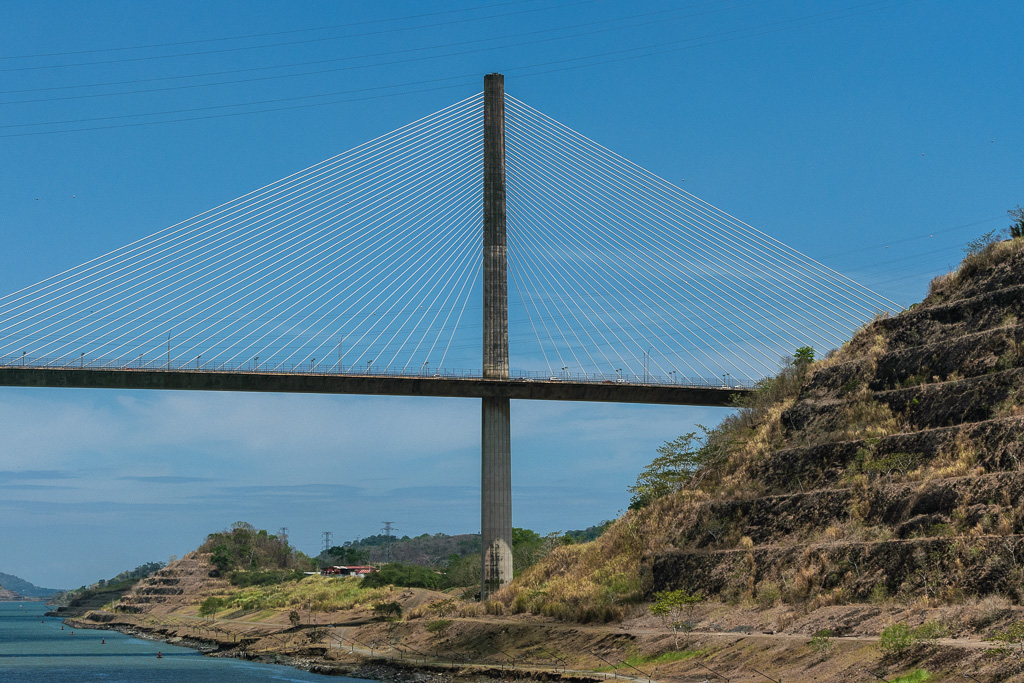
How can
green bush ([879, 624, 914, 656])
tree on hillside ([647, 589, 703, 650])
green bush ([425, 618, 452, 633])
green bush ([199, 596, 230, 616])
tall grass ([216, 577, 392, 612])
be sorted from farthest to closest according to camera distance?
green bush ([199, 596, 230, 616]), tall grass ([216, 577, 392, 612]), green bush ([425, 618, 452, 633]), tree on hillside ([647, 589, 703, 650]), green bush ([879, 624, 914, 656])

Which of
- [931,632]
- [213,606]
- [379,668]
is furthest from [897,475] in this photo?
[213,606]

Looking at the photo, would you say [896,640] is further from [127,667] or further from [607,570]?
[127,667]

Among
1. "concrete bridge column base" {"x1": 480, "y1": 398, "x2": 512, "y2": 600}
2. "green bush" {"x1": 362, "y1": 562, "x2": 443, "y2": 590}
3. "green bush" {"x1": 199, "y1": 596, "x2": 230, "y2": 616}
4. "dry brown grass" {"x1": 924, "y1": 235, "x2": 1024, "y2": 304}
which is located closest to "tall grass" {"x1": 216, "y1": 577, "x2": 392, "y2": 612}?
"green bush" {"x1": 199, "y1": 596, "x2": 230, "y2": 616}

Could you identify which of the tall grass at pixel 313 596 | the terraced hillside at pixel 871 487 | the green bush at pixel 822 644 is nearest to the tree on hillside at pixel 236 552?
the tall grass at pixel 313 596

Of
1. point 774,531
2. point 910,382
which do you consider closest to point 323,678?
point 774,531

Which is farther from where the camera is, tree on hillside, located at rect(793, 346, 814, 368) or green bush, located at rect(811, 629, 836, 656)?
tree on hillside, located at rect(793, 346, 814, 368)

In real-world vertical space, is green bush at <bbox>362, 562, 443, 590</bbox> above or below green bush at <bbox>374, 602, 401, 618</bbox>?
above

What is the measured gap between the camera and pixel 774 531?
43344 millimetres

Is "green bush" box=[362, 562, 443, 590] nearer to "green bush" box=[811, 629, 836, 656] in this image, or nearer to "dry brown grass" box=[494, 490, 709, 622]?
"dry brown grass" box=[494, 490, 709, 622]

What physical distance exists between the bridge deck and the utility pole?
185 centimetres

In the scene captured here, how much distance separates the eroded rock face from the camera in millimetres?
33656

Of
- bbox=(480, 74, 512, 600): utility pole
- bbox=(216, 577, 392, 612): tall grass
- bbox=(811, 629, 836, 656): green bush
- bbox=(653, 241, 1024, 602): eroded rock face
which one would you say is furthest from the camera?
bbox=(216, 577, 392, 612): tall grass

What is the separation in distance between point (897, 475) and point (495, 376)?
121 feet

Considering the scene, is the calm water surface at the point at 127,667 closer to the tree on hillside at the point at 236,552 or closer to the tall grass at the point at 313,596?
the tall grass at the point at 313,596
